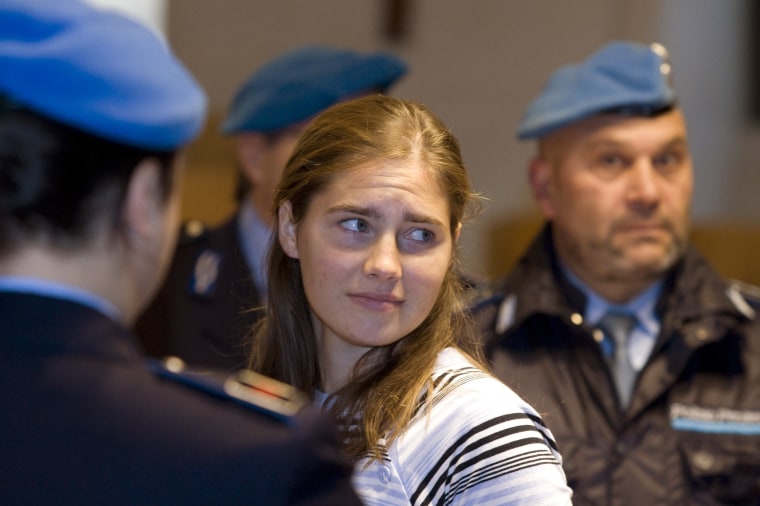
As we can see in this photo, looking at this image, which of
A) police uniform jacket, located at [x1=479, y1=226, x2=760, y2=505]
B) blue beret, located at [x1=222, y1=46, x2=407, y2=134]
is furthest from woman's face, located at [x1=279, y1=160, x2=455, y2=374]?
blue beret, located at [x1=222, y1=46, x2=407, y2=134]

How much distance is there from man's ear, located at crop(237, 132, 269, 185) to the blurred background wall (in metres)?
1.14

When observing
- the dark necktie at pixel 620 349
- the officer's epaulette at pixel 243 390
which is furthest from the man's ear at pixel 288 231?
the dark necktie at pixel 620 349

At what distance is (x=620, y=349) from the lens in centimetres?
223

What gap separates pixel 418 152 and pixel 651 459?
0.83 meters

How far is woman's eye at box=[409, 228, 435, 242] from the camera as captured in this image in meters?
1.47

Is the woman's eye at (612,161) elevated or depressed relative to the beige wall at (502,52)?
elevated

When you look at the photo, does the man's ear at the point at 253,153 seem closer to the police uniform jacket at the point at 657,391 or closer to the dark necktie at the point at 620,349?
the police uniform jacket at the point at 657,391

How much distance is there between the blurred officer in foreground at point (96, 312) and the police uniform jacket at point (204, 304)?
1.33 metres

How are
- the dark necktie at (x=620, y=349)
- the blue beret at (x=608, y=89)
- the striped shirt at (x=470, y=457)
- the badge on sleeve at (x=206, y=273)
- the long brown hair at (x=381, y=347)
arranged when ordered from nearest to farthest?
the striped shirt at (x=470, y=457), the long brown hair at (x=381, y=347), the dark necktie at (x=620, y=349), the blue beret at (x=608, y=89), the badge on sleeve at (x=206, y=273)

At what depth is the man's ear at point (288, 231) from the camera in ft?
5.21

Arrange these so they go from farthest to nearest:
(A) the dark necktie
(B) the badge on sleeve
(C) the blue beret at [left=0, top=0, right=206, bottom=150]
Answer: (B) the badge on sleeve → (A) the dark necktie → (C) the blue beret at [left=0, top=0, right=206, bottom=150]

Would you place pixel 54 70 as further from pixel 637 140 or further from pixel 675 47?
pixel 675 47

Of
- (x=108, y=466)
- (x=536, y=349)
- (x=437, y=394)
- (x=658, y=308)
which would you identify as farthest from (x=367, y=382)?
(x=658, y=308)

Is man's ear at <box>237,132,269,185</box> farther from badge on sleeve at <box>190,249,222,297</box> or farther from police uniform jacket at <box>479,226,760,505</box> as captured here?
police uniform jacket at <box>479,226,760,505</box>
